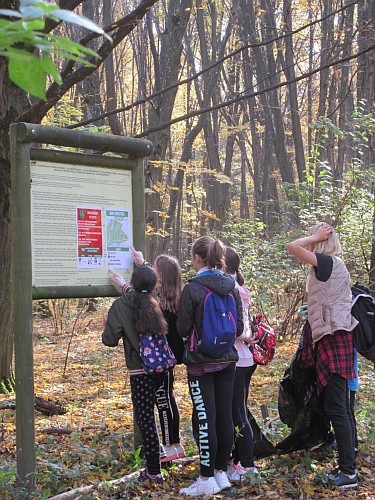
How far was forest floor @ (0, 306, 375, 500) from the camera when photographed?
4.68 meters

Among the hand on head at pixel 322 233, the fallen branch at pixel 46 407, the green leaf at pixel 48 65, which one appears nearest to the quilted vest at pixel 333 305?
the hand on head at pixel 322 233

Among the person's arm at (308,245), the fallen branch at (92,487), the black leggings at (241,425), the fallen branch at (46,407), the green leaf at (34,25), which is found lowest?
the fallen branch at (46,407)

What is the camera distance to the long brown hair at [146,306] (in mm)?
4734

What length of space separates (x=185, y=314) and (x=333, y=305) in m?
1.18

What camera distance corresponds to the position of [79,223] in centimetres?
480

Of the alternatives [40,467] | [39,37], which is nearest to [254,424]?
[40,467]

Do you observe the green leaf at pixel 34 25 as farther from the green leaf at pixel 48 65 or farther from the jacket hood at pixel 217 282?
the jacket hood at pixel 217 282

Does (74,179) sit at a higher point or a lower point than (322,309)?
higher

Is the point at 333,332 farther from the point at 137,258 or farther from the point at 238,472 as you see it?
the point at 137,258

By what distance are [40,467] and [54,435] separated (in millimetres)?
1188

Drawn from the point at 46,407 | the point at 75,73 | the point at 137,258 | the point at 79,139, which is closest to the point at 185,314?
the point at 137,258

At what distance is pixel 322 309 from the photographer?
16.2ft

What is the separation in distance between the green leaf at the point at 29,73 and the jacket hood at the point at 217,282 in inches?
132

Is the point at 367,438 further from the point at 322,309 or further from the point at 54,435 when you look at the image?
the point at 54,435
